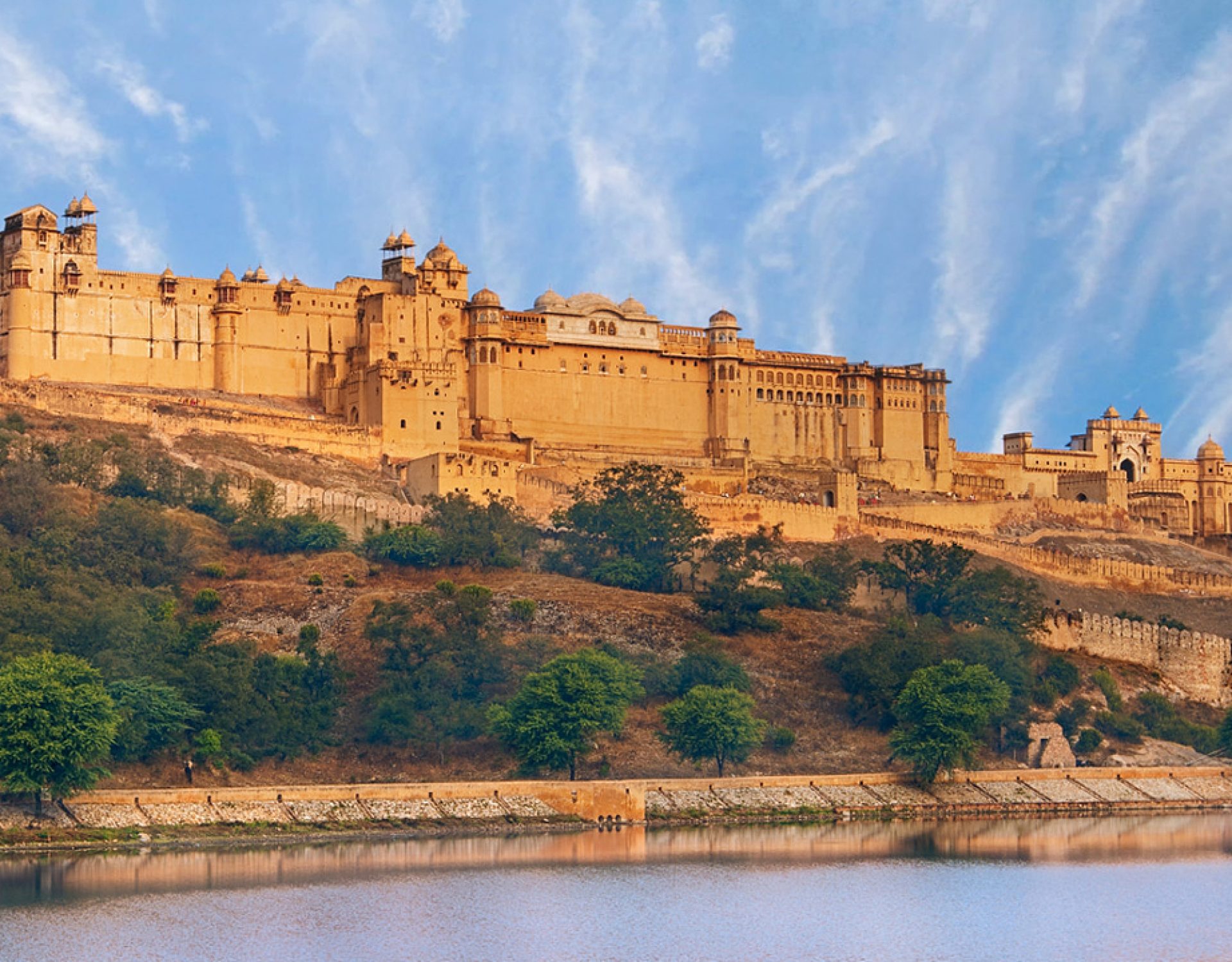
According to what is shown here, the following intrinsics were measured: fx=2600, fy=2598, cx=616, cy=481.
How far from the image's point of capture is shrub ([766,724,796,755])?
2633 inches

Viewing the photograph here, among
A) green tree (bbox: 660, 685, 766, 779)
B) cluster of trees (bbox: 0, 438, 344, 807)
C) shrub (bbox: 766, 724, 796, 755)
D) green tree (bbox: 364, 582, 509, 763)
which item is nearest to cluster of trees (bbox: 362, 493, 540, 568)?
green tree (bbox: 364, 582, 509, 763)

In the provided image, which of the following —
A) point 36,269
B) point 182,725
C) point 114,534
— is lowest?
point 182,725

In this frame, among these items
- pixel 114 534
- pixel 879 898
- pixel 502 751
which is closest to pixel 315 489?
pixel 114 534

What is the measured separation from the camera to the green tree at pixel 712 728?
63719mm

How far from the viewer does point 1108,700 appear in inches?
2911

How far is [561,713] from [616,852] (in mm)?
7351

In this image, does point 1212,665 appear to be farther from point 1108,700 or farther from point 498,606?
point 498,606

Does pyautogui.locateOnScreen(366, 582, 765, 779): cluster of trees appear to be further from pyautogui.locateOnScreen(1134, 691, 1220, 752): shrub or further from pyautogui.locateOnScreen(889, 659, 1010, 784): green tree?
pyautogui.locateOnScreen(1134, 691, 1220, 752): shrub

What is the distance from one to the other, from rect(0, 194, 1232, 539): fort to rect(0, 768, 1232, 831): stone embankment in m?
20.4

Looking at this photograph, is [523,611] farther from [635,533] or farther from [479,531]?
[635,533]

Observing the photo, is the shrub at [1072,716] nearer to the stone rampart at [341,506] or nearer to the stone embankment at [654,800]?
the stone embankment at [654,800]

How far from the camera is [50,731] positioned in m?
54.6

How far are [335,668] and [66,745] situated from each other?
1243 cm

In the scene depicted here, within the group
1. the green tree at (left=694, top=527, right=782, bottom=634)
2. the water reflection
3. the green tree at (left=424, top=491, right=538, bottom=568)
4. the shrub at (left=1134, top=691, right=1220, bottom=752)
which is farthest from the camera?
the green tree at (left=424, top=491, right=538, bottom=568)
